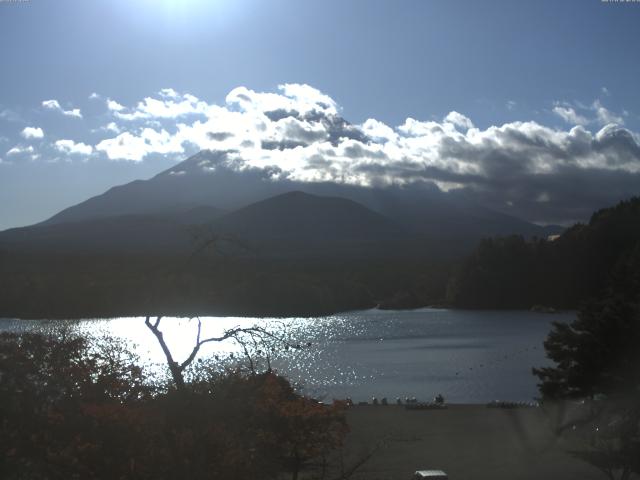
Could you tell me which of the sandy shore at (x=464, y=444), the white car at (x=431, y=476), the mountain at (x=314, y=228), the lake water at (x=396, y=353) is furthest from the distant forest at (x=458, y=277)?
the white car at (x=431, y=476)

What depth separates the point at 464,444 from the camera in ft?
65.2

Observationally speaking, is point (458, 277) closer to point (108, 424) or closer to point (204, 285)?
point (204, 285)

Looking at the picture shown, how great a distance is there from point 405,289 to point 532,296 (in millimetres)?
20437

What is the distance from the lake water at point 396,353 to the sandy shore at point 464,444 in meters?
4.36

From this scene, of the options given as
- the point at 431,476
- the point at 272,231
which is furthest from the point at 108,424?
the point at 272,231

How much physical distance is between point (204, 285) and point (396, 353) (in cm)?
3050

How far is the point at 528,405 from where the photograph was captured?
26891 mm

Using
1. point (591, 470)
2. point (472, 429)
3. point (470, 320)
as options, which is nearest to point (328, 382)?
point (472, 429)

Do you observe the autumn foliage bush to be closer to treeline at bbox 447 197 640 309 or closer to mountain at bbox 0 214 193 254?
mountain at bbox 0 214 193 254

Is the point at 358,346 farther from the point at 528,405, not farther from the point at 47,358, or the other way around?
the point at 47,358

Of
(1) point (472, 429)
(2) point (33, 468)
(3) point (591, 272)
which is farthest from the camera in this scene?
(3) point (591, 272)

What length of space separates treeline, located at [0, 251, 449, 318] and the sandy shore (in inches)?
237

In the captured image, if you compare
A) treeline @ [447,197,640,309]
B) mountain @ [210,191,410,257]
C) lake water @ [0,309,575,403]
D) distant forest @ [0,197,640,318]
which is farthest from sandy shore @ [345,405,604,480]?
mountain @ [210,191,410,257]

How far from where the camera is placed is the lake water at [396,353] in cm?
3331
